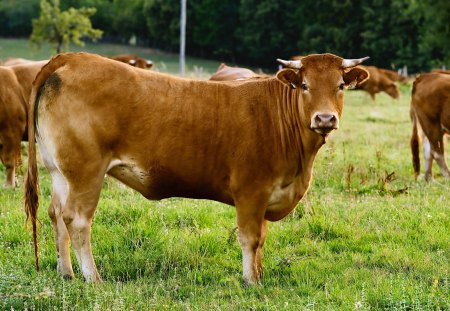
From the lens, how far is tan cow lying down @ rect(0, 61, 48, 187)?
930 centimetres

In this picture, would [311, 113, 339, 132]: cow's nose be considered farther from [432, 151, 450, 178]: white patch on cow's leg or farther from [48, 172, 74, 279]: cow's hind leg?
[432, 151, 450, 178]: white patch on cow's leg

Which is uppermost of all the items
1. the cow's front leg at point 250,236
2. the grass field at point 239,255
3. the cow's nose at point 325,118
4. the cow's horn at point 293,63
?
the cow's horn at point 293,63

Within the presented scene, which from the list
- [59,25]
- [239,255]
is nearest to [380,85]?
[239,255]

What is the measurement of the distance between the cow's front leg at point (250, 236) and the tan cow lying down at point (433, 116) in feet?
16.8

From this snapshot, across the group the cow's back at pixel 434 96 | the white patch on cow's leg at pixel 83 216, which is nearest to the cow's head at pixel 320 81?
the white patch on cow's leg at pixel 83 216

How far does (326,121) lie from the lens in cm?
510

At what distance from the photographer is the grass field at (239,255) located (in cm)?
493

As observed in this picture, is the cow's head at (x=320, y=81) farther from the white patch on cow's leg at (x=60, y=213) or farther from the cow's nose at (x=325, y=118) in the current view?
the white patch on cow's leg at (x=60, y=213)

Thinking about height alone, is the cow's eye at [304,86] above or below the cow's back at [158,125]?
above

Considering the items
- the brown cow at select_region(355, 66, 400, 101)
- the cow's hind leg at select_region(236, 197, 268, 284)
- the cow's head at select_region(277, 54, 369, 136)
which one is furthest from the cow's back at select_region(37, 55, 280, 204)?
the brown cow at select_region(355, 66, 400, 101)

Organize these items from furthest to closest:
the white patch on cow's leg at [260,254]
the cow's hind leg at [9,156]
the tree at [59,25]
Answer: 1. the tree at [59,25]
2. the cow's hind leg at [9,156]
3. the white patch on cow's leg at [260,254]

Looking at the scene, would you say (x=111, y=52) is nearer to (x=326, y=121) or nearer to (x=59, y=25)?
(x=59, y=25)

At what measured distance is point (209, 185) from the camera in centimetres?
565

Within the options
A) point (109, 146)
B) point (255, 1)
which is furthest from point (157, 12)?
point (109, 146)
